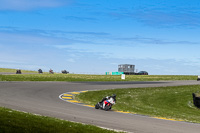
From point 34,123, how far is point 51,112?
4900mm

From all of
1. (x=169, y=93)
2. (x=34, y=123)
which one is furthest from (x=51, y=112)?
(x=169, y=93)

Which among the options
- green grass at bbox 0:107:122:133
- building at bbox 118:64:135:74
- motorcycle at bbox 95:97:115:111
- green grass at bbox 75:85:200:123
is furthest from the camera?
building at bbox 118:64:135:74

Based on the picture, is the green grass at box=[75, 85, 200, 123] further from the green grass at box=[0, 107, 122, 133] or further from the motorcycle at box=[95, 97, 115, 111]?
the green grass at box=[0, 107, 122, 133]

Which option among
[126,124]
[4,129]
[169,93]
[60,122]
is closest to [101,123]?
[126,124]

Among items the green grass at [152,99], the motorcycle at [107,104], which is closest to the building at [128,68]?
the green grass at [152,99]

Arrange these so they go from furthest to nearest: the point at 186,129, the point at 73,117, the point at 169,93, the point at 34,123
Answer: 1. the point at 169,93
2. the point at 73,117
3. the point at 186,129
4. the point at 34,123

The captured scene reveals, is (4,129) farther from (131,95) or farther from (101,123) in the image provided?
(131,95)

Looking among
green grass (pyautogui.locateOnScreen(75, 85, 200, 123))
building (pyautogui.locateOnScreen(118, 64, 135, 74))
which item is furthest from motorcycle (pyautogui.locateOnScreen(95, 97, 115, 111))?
building (pyautogui.locateOnScreen(118, 64, 135, 74))

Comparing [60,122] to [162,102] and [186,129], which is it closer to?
[186,129]

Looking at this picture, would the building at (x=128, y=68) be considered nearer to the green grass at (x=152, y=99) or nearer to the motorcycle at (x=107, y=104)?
the green grass at (x=152, y=99)

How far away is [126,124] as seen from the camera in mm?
14414

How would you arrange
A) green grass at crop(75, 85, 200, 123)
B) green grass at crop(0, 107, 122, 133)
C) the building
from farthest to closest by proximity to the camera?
the building, green grass at crop(75, 85, 200, 123), green grass at crop(0, 107, 122, 133)

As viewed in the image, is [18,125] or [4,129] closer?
[4,129]

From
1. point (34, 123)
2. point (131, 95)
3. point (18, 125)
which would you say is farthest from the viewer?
point (131, 95)
